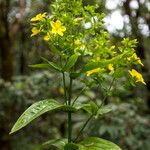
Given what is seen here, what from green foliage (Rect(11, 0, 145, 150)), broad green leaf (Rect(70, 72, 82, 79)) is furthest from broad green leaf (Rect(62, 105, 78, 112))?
broad green leaf (Rect(70, 72, 82, 79))

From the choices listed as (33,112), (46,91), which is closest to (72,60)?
(33,112)

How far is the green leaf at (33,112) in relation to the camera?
1128mm

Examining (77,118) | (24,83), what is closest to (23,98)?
(24,83)

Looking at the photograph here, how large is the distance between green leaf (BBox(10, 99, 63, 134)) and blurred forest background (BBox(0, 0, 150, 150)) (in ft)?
4.74

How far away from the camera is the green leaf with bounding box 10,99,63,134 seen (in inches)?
44.4

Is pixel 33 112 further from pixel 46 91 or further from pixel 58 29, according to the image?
pixel 46 91

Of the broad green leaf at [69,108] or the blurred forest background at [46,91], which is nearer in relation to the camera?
the broad green leaf at [69,108]

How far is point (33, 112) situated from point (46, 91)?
116 inches

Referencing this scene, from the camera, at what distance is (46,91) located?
4.11 m

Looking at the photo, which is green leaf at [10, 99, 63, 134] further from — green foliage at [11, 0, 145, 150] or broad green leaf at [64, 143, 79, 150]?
broad green leaf at [64, 143, 79, 150]

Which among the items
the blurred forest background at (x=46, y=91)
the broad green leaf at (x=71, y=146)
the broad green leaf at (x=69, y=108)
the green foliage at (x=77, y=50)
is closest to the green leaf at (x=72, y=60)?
the green foliage at (x=77, y=50)

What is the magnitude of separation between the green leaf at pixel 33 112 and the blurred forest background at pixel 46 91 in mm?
1446

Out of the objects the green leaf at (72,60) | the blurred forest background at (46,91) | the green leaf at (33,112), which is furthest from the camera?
the blurred forest background at (46,91)

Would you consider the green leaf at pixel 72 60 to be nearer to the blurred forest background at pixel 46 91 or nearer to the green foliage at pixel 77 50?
the green foliage at pixel 77 50
